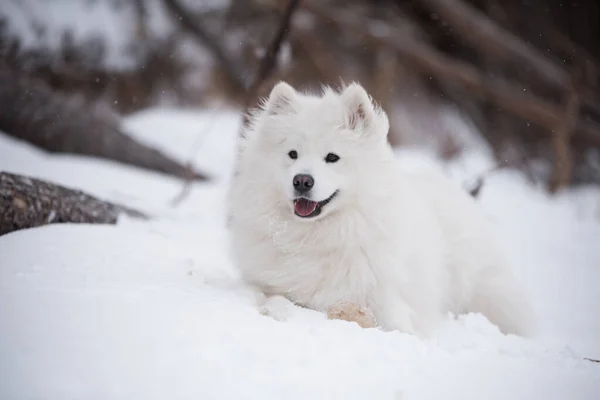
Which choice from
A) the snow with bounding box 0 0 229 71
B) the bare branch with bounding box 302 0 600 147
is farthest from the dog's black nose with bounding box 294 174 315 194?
the bare branch with bounding box 302 0 600 147

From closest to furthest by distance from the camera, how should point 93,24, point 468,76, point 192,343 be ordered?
point 192,343
point 93,24
point 468,76

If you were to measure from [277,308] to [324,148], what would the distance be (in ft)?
3.70

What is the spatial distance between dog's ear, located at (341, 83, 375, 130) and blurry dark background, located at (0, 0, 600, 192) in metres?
4.02

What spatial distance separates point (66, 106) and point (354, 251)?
532 centimetres

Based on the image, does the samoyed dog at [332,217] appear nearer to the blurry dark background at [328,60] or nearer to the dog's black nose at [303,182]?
the dog's black nose at [303,182]

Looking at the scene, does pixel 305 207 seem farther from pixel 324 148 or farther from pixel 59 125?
pixel 59 125

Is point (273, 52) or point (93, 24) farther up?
point (93, 24)

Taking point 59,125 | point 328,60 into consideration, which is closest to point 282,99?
point 59,125

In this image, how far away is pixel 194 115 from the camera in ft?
37.5

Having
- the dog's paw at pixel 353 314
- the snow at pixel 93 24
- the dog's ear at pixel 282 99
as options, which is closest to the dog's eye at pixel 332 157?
the dog's ear at pixel 282 99

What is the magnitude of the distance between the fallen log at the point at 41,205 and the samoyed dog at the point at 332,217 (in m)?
1.22

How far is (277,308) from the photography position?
2979mm

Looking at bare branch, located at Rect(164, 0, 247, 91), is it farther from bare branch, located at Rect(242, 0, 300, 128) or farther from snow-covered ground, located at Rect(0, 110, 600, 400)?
snow-covered ground, located at Rect(0, 110, 600, 400)

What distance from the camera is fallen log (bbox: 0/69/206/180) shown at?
6471mm
